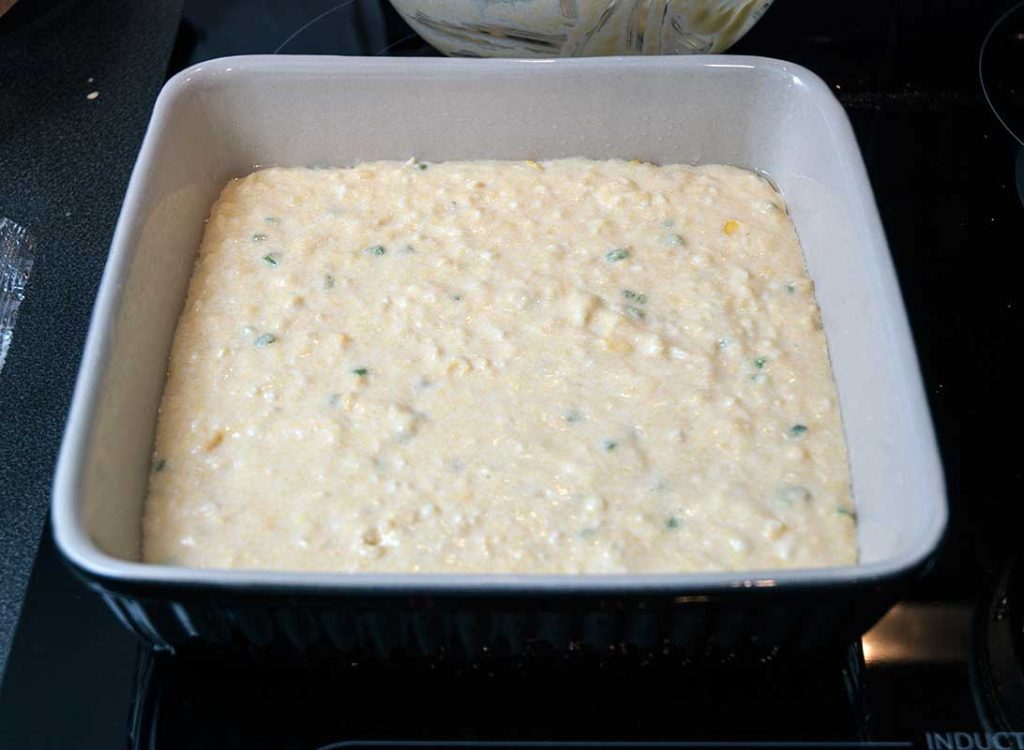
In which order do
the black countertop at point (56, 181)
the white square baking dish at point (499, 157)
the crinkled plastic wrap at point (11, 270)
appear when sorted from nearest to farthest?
the white square baking dish at point (499, 157) < the black countertop at point (56, 181) < the crinkled plastic wrap at point (11, 270)

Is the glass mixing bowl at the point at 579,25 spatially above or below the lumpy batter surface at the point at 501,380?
above

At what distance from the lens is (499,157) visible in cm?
126

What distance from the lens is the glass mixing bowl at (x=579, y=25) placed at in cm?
129

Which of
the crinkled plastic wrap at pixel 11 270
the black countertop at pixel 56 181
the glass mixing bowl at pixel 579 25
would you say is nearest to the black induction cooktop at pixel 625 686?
the black countertop at pixel 56 181

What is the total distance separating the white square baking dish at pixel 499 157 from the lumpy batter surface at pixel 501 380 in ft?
0.10

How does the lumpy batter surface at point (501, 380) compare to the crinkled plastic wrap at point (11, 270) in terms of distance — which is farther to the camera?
the crinkled plastic wrap at point (11, 270)

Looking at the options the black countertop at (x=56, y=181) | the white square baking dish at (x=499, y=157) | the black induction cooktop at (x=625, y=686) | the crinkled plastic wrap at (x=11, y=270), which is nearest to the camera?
the white square baking dish at (x=499, y=157)

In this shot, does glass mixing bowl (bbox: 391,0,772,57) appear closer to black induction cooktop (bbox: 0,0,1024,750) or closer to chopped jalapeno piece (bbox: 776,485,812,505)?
black induction cooktop (bbox: 0,0,1024,750)

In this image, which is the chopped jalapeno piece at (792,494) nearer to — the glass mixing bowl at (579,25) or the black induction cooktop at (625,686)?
the black induction cooktop at (625,686)

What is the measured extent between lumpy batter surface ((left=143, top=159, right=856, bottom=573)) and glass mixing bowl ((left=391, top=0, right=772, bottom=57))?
186 millimetres

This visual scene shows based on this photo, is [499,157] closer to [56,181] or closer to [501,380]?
[501,380]

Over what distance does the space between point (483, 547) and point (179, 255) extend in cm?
47

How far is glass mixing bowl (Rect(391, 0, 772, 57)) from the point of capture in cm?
129

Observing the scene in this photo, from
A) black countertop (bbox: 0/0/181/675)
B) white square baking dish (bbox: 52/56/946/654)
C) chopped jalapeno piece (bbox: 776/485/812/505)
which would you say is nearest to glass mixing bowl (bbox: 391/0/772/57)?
white square baking dish (bbox: 52/56/946/654)
